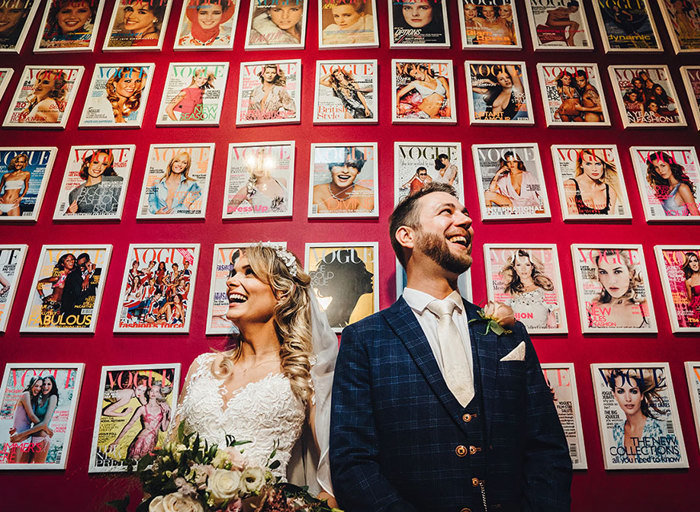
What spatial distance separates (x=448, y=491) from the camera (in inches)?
67.2

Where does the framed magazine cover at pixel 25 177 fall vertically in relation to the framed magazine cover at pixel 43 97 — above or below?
below

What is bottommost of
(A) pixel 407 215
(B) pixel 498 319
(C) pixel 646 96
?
(B) pixel 498 319

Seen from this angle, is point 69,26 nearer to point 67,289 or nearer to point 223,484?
point 67,289

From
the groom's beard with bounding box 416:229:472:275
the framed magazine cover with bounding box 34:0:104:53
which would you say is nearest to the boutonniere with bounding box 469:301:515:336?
the groom's beard with bounding box 416:229:472:275

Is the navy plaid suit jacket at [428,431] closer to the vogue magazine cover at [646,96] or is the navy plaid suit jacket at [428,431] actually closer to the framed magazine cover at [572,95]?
the framed magazine cover at [572,95]

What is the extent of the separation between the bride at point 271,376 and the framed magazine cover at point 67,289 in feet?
2.77

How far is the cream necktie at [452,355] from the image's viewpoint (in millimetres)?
1854

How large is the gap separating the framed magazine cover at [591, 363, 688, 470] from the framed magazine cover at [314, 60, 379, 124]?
2.13 metres

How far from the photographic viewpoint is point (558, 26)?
129 inches

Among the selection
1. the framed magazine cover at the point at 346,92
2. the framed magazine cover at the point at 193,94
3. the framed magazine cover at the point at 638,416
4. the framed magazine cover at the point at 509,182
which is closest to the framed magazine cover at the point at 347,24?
the framed magazine cover at the point at 346,92

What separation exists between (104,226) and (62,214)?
286 millimetres

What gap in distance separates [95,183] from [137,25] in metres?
1.36

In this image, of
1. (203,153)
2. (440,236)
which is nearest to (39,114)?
(203,153)

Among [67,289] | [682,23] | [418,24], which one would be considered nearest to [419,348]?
[67,289]
